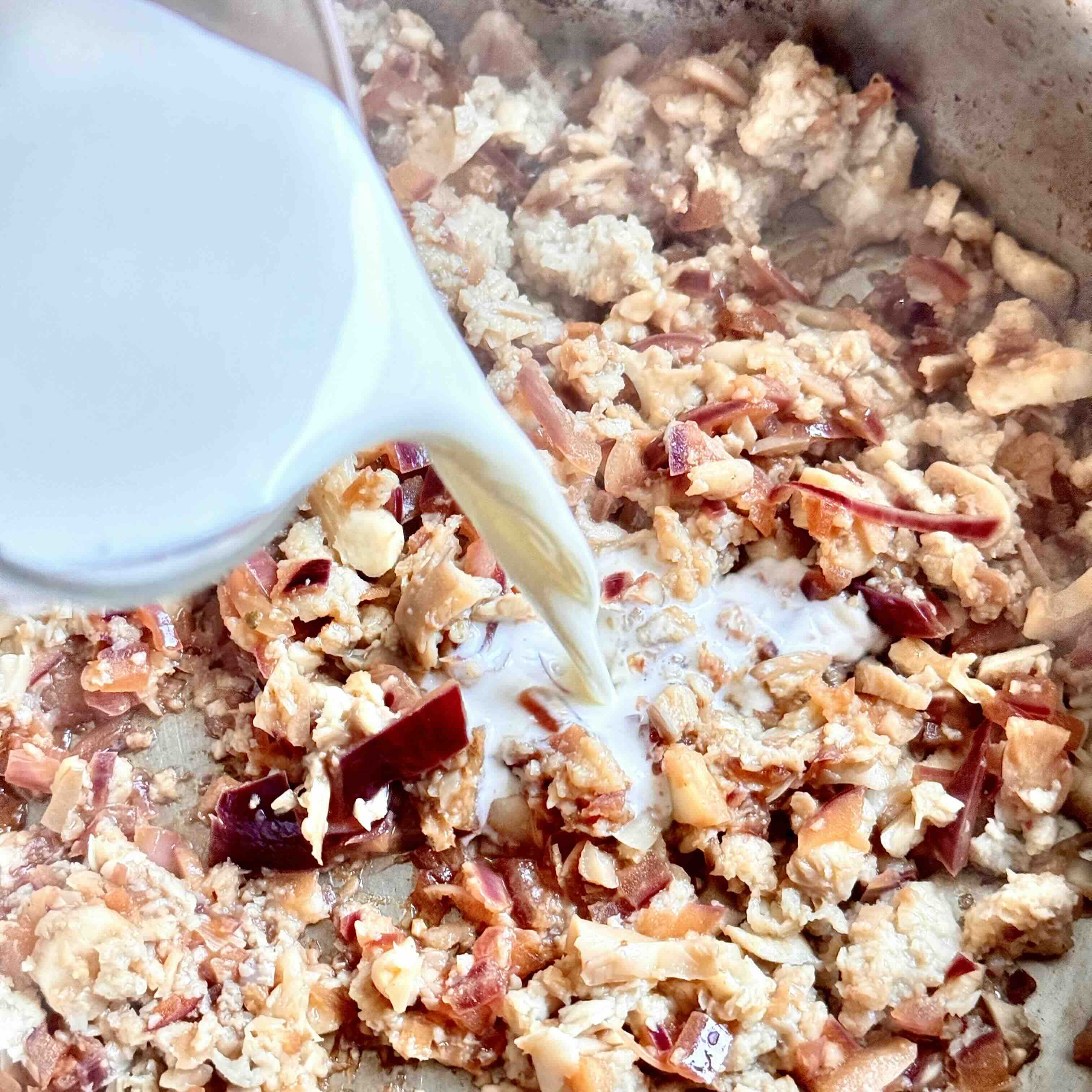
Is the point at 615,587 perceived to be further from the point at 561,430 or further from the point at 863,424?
the point at 863,424

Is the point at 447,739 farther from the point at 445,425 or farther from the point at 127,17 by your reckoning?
the point at 127,17

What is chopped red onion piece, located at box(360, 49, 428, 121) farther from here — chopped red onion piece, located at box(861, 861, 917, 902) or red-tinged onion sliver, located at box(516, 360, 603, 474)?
chopped red onion piece, located at box(861, 861, 917, 902)

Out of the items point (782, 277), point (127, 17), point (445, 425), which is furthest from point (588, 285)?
point (127, 17)

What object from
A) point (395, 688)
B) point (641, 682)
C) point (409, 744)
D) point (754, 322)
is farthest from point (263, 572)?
point (754, 322)

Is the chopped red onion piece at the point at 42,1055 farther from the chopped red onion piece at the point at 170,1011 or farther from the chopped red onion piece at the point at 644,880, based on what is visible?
the chopped red onion piece at the point at 644,880

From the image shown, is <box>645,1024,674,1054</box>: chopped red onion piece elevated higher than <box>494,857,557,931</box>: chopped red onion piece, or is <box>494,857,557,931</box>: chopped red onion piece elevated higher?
<box>645,1024,674,1054</box>: chopped red onion piece

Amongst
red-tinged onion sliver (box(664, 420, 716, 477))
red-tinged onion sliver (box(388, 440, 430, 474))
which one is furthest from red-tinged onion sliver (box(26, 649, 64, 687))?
red-tinged onion sliver (box(664, 420, 716, 477))

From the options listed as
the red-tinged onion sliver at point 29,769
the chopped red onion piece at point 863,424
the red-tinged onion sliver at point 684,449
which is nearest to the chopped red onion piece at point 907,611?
the chopped red onion piece at point 863,424
